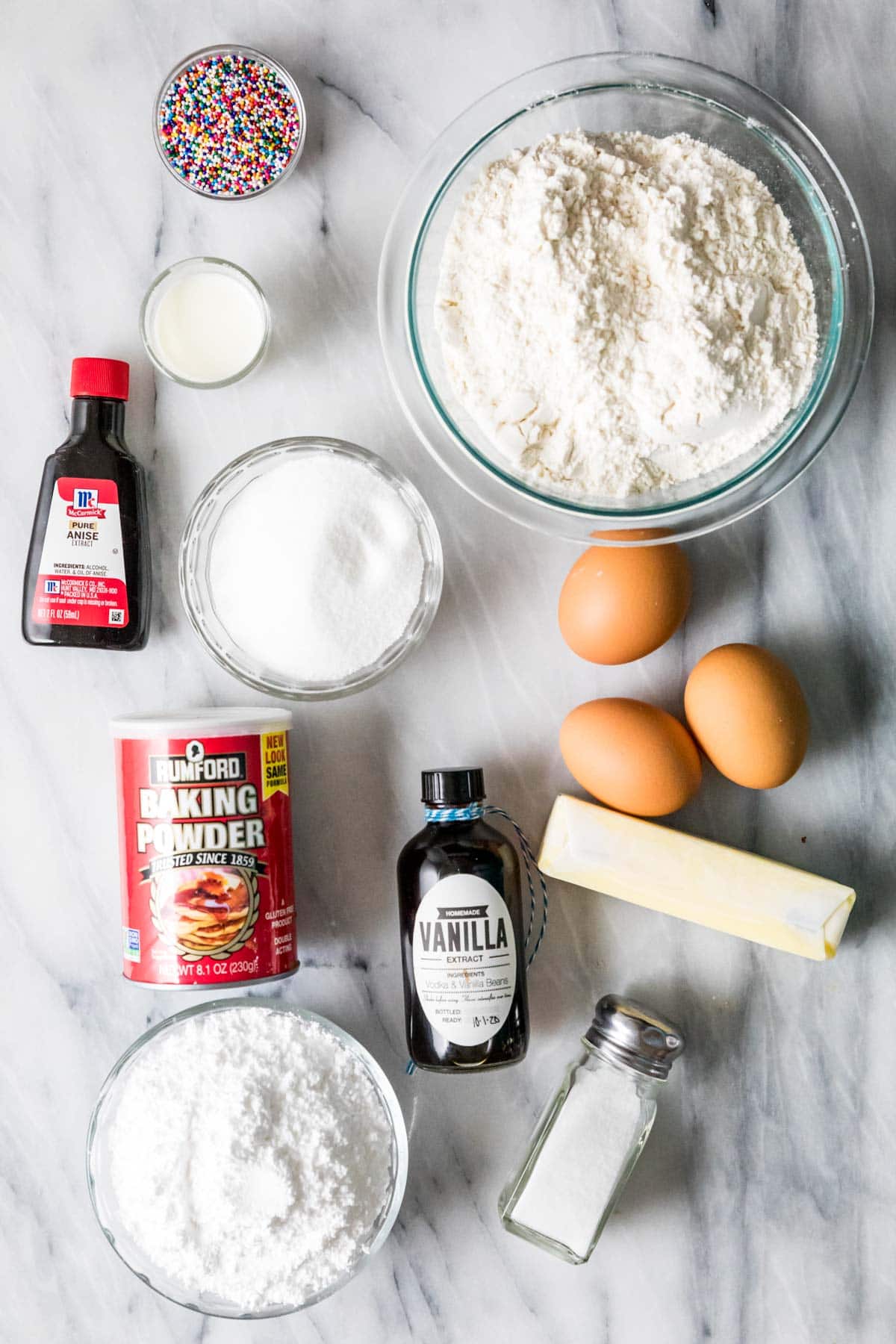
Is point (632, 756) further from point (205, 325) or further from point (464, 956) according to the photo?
point (205, 325)

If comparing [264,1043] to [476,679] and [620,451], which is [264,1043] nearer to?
[476,679]

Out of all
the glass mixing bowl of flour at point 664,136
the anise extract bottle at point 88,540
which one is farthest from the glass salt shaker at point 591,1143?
the anise extract bottle at point 88,540

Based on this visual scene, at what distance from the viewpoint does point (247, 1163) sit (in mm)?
877

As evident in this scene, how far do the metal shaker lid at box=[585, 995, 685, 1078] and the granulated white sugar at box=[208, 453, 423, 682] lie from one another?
44 cm

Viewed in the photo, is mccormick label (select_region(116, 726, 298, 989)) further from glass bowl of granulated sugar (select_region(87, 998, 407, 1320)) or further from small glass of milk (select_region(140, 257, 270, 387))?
small glass of milk (select_region(140, 257, 270, 387))

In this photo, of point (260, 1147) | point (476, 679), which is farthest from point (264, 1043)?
point (476, 679)

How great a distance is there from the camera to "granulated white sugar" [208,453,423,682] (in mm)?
911

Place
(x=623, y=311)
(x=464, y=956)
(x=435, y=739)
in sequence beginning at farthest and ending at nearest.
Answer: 1. (x=435, y=739)
2. (x=464, y=956)
3. (x=623, y=311)

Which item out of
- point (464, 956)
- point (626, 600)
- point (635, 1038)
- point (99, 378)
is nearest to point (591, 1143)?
point (635, 1038)

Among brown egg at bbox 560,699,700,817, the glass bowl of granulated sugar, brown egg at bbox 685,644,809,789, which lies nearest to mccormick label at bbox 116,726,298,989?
the glass bowl of granulated sugar

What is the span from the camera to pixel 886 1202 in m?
1.04

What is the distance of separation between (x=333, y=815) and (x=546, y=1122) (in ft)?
1.30

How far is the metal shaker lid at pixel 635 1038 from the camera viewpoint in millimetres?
948

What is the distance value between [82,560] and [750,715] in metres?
0.68
